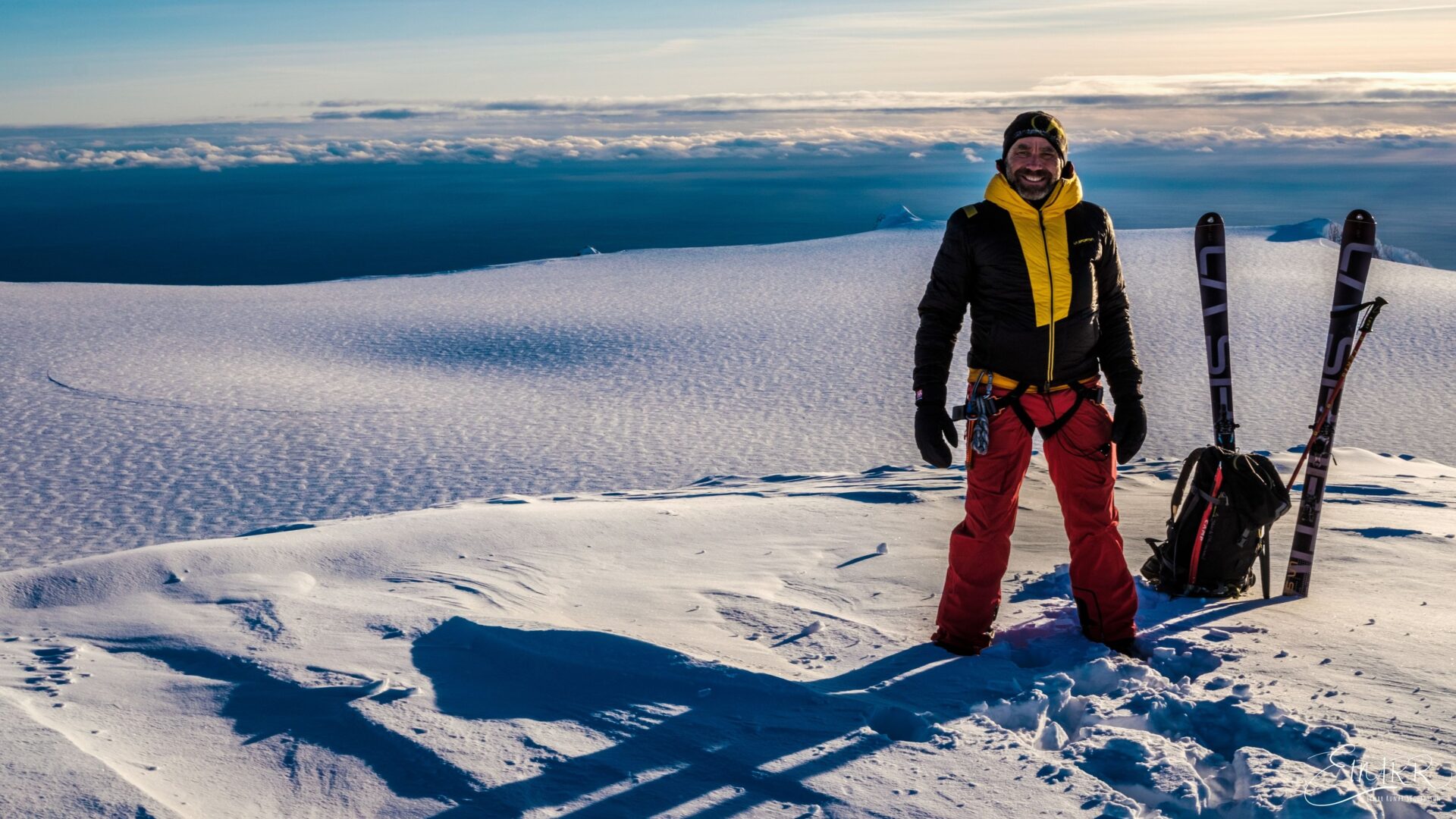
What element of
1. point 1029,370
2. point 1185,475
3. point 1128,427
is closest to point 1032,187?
point 1029,370

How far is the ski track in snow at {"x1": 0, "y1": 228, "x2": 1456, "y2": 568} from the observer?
7.11 m

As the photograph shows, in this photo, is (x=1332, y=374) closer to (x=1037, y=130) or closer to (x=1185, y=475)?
(x=1185, y=475)

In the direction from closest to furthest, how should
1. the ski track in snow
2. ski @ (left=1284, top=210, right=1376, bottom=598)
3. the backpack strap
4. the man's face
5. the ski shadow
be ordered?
1. the ski shadow
2. the man's face
3. ski @ (left=1284, top=210, right=1376, bottom=598)
4. the backpack strap
5. the ski track in snow

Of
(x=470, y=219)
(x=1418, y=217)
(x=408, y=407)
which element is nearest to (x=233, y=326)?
(x=408, y=407)

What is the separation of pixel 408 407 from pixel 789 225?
145 metres

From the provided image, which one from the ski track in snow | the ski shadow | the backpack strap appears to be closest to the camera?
the ski shadow

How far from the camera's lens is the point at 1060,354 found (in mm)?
2678

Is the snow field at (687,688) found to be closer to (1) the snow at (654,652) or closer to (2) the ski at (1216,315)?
(1) the snow at (654,652)

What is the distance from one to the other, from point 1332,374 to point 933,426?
1.33 metres

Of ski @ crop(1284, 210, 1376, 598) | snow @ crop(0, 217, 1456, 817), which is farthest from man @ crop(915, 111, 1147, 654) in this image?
ski @ crop(1284, 210, 1376, 598)

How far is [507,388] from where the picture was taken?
1032 centimetres

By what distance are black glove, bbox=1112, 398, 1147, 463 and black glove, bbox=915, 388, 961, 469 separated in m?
0.45

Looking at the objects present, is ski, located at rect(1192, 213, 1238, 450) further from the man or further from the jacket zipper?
the jacket zipper

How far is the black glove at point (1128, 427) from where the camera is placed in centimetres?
278
